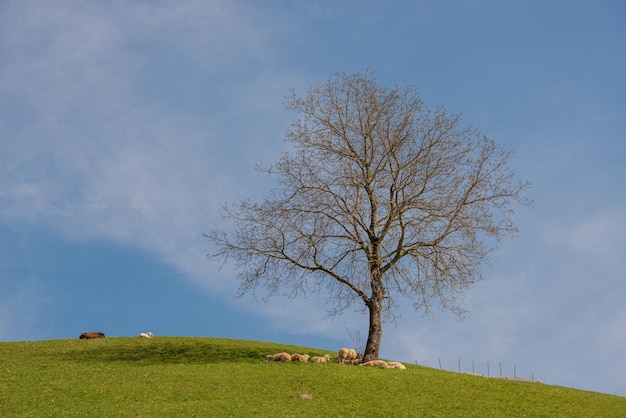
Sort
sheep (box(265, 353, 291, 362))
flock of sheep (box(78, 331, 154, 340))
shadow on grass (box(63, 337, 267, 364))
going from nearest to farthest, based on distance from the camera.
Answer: sheep (box(265, 353, 291, 362)) < shadow on grass (box(63, 337, 267, 364)) < flock of sheep (box(78, 331, 154, 340))

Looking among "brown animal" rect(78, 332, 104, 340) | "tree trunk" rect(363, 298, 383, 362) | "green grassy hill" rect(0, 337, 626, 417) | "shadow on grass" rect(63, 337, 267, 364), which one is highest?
"tree trunk" rect(363, 298, 383, 362)

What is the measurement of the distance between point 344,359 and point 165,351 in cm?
1034

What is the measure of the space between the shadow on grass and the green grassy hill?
0.83 feet

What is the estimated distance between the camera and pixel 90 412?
78.3 ft

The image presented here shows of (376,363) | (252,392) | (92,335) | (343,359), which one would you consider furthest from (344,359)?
(92,335)

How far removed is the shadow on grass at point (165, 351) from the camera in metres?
34.6

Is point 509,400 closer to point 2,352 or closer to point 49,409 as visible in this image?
point 49,409

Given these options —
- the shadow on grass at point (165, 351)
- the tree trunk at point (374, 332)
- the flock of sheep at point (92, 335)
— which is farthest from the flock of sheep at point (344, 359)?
the flock of sheep at point (92, 335)

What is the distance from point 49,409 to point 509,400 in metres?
18.6

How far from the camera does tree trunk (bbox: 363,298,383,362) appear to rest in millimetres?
35575

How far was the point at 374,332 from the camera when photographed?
35.9m

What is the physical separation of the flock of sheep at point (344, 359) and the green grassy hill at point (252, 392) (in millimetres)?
1175

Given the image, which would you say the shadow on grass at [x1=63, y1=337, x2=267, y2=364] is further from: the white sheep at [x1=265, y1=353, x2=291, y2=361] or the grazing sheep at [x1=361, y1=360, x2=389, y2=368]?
the grazing sheep at [x1=361, y1=360, x2=389, y2=368]

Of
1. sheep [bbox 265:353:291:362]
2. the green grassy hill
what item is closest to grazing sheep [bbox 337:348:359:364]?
sheep [bbox 265:353:291:362]
